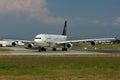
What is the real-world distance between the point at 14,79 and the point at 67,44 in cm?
7406

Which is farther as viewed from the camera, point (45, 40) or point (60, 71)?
point (45, 40)

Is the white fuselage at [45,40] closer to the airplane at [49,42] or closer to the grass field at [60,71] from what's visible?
the airplane at [49,42]

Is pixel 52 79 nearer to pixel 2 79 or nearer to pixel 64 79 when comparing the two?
pixel 64 79

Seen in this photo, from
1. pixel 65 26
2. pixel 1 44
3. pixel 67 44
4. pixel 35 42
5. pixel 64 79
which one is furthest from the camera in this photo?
pixel 1 44

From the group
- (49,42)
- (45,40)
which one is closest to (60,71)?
(45,40)

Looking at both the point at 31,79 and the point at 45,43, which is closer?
the point at 31,79

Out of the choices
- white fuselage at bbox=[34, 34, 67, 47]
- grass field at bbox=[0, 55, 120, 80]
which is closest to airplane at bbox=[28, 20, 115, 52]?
white fuselage at bbox=[34, 34, 67, 47]

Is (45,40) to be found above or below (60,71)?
above

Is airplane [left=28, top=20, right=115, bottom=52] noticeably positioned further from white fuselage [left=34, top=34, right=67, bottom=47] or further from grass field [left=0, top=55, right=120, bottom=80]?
grass field [left=0, top=55, right=120, bottom=80]

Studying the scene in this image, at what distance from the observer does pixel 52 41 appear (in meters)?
95.0

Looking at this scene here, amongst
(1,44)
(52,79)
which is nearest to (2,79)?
(52,79)

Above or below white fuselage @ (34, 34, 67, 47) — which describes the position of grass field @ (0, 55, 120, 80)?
below

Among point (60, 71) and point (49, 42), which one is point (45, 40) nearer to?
point (49, 42)

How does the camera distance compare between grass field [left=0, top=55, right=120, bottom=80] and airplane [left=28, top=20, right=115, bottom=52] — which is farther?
airplane [left=28, top=20, right=115, bottom=52]
